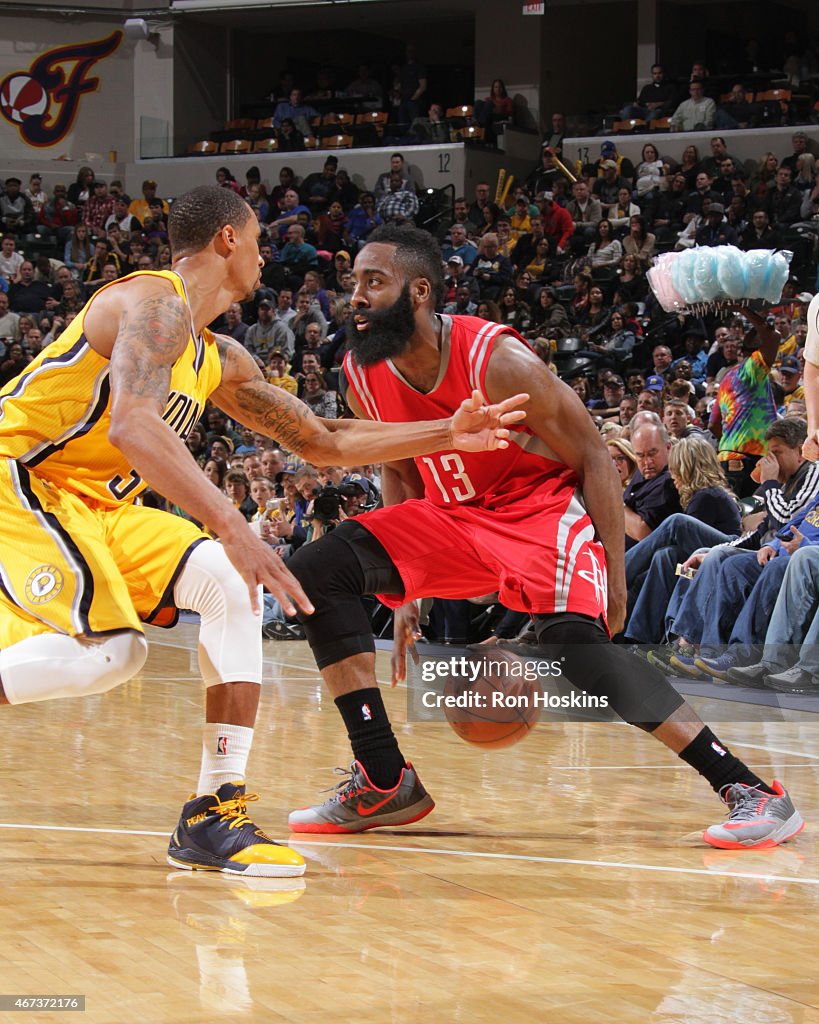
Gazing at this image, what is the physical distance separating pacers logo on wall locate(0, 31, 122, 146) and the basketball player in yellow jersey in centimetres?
2017

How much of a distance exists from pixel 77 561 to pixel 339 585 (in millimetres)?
857

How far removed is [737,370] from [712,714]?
3.70 m

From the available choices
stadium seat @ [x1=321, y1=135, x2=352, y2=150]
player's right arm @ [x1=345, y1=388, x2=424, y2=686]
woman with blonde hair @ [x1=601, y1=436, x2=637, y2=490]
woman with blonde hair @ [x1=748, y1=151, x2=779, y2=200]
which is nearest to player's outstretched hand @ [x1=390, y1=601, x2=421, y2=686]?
player's right arm @ [x1=345, y1=388, x2=424, y2=686]

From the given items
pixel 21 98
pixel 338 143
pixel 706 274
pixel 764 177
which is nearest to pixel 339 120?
pixel 338 143

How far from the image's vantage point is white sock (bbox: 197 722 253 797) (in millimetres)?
3412

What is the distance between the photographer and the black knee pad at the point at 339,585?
3820 millimetres

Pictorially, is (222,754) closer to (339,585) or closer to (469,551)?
(339,585)

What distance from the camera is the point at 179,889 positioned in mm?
3172

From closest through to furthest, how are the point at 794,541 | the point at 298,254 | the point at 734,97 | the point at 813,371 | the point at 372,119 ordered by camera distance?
the point at 813,371
the point at 794,541
the point at 298,254
the point at 734,97
the point at 372,119

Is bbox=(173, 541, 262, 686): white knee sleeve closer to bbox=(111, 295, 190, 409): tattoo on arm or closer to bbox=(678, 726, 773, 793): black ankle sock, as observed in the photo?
bbox=(111, 295, 190, 409): tattoo on arm

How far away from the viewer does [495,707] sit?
4219 millimetres

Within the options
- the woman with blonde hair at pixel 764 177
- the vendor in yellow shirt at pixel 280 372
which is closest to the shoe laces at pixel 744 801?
the vendor in yellow shirt at pixel 280 372

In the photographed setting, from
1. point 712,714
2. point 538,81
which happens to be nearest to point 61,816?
point 712,714

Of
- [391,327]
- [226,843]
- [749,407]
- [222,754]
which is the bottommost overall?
[226,843]
